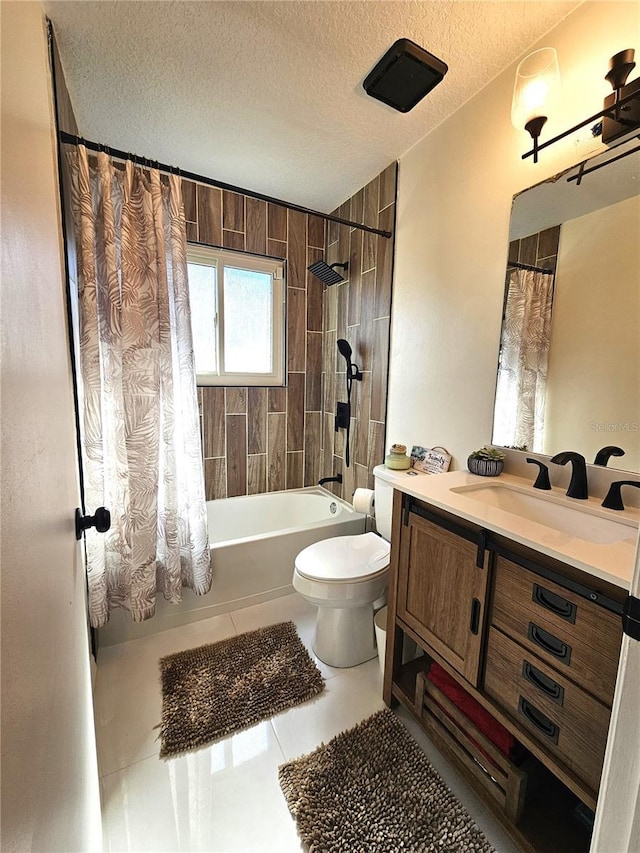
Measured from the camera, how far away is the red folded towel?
3.41 feet

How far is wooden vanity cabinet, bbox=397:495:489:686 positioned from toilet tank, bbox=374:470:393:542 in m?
0.46

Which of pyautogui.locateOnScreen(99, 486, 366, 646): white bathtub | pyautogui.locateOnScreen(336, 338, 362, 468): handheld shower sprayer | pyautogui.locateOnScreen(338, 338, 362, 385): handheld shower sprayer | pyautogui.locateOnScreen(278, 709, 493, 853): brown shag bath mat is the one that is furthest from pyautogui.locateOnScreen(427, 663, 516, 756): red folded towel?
pyautogui.locateOnScreen(338, 338, 362, 385): handheld shower sprayer

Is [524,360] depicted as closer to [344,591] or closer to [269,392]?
[344,591]

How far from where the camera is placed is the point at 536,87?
1.16 meters

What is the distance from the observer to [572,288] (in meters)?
1.21

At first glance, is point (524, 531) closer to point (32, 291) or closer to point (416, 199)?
point (32, 291)

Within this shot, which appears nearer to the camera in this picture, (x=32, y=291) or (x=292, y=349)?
(x=32, y=291)

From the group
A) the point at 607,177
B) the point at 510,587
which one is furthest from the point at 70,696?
the point at 607,177

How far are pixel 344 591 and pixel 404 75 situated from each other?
6.89ft

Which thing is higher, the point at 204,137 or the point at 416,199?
the point at 204,137

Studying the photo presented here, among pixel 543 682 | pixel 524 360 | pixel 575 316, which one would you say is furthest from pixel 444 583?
pixel 575 316

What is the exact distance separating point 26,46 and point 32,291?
17.8 inches

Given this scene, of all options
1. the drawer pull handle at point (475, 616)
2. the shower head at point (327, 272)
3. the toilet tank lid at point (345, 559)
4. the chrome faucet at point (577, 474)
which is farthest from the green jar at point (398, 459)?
the shower head at point (327, 272)

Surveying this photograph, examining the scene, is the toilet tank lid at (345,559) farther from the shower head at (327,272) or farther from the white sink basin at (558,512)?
the shower head at (327,272)
